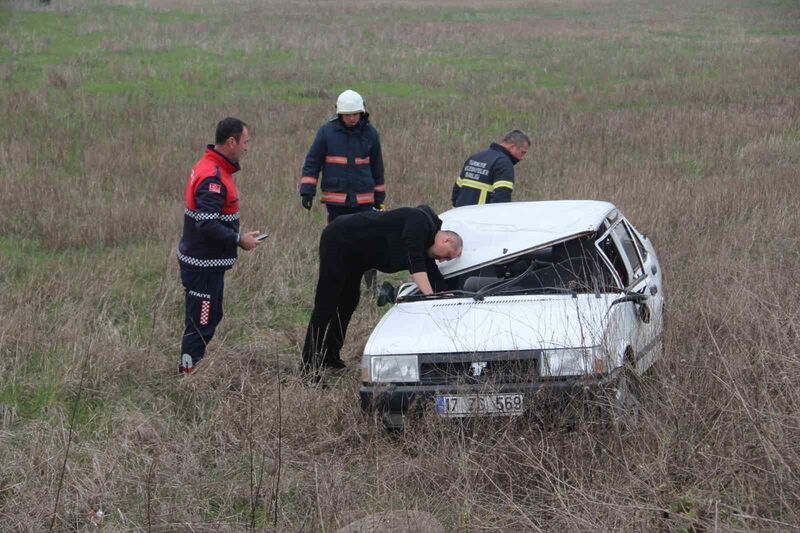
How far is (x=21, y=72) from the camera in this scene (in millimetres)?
21938

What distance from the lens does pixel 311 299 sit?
8.95 metres

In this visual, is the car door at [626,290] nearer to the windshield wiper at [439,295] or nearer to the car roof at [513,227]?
the car roof at [513,227]

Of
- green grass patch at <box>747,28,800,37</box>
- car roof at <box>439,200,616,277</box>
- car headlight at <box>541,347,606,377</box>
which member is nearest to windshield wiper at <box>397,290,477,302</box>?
car roof at <box>439,200,616,277</box>

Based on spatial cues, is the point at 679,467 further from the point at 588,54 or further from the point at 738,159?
the point at 588,54

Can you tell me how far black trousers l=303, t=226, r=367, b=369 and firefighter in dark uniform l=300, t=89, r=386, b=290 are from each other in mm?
1961

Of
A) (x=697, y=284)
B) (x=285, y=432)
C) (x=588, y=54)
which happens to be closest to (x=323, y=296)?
(x=285, y=432)

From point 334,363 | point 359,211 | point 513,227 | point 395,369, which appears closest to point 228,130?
point 334,363

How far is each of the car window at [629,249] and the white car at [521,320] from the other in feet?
0.05

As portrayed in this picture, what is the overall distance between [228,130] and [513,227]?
6.39 feet

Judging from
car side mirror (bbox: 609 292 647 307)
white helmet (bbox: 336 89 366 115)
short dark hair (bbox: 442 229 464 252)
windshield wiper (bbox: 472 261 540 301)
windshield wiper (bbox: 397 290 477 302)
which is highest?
white helmet (bbox: 336 89 366 115)

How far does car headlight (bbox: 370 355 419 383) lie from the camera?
5543 millimetres

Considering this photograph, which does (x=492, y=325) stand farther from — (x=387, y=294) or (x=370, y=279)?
(x=370, y=279)

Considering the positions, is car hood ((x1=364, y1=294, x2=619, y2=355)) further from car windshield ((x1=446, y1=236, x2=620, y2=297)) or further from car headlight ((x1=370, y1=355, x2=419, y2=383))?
car windshield ((x1=446, y1=236, x2=620, y2=297))

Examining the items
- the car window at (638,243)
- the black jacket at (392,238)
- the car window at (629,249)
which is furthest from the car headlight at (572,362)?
the car window at (638,243)
